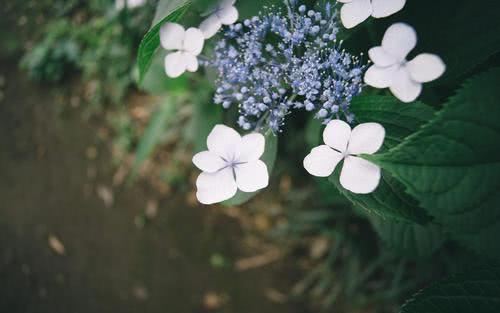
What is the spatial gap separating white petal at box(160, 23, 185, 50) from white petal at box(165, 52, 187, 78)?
3 centimetres

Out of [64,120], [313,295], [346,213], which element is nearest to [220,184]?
[346,213]

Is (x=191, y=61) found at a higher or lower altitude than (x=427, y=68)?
higher

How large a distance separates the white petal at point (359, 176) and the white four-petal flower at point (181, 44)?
440 mm

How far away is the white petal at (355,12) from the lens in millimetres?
782

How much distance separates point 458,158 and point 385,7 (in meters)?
0.33

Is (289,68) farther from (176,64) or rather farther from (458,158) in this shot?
(458,158)

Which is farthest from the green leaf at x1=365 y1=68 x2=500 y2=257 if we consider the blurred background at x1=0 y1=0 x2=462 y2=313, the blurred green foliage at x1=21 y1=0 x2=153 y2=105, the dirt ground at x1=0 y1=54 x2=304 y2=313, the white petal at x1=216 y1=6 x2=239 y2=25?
the blurred green foliage at x1=21 y1=0 x2=153 y2=105

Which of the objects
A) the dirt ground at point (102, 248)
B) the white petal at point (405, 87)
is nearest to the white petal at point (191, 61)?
the white petal at point (405, 87)

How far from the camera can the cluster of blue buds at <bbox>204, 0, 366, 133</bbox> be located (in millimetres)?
794

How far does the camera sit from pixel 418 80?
2.35 ft

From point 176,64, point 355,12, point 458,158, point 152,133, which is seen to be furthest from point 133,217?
point 458,158

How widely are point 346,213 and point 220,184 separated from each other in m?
1.63

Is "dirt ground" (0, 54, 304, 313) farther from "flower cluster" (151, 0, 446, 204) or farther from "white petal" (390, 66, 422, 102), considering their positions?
"white petal" (390, 66, 422, 102)

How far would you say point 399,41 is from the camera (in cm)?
73
